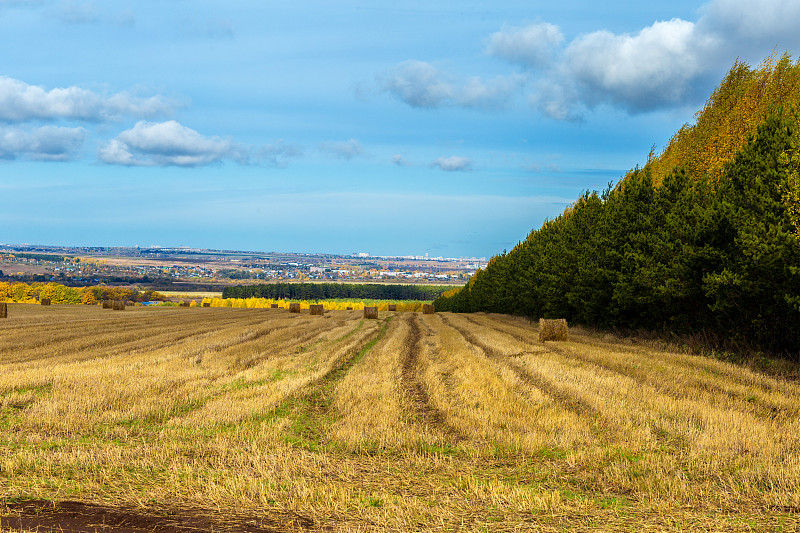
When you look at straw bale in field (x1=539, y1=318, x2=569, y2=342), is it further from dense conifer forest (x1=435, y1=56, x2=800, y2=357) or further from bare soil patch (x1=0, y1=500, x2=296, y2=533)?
bare soil patch (x1=0, y1=500, x2=296, y2=533)

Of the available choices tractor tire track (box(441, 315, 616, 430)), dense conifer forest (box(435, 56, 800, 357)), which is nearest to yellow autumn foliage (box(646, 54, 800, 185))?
dense conifer forest (box(435, 56, 800, 357))

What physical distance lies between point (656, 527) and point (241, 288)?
187 metres

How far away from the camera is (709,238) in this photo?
24.6 m

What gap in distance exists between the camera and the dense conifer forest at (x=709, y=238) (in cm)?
2038

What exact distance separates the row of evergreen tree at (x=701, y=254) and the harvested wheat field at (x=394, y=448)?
166 inches

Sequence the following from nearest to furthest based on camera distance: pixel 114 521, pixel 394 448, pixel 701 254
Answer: pixel 114 521, pixel 394 448, pixel 701 254

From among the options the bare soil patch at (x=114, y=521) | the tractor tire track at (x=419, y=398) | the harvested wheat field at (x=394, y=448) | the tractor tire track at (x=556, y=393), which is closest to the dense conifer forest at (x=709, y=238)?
the harvested wheat field at (x=394, y=448)

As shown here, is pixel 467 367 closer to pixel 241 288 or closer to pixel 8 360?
pixel 8 360

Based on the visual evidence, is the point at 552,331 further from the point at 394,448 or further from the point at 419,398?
the point at 394,448

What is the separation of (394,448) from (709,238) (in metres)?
20.3

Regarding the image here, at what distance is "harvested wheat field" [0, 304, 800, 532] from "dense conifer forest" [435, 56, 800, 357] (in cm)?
437

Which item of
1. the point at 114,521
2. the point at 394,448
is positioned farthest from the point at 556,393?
the point at 114,521

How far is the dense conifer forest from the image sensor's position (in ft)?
66.8

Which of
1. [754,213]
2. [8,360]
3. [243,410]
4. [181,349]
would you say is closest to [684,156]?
[754,213]
